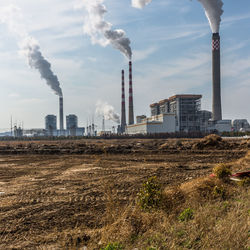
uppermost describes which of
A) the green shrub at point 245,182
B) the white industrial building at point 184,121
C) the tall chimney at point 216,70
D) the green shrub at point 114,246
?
the tall chimney at point 216,70

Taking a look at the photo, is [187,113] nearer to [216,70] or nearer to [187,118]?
[187,118]

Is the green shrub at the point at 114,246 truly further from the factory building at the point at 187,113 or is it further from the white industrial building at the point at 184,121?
the factory building at the point at 187,113

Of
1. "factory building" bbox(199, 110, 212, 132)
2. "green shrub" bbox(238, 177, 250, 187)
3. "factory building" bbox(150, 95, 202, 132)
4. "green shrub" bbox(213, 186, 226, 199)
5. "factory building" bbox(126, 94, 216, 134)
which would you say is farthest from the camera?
"factory building" bbox(150, 95, 202, 132)

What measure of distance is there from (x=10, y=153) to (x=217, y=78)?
57599mm

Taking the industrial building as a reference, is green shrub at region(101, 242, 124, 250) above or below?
below

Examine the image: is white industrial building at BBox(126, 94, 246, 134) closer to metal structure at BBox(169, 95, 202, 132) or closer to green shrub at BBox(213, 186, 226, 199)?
metal structure at BBox(169, 95, 202, 132)

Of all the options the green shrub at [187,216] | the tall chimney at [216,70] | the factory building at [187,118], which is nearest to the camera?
the green shrub at [187,216]

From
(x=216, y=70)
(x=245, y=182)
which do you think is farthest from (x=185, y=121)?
(x=245, y=182)

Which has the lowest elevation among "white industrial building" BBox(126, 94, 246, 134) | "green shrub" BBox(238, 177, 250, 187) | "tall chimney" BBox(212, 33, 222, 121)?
"green shrub" BBox(238, 177, 250, 187)

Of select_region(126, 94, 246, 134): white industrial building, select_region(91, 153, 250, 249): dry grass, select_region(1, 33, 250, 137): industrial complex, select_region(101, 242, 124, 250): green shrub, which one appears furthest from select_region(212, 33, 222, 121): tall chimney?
select_region(101, 242, 124, 250): green shrub

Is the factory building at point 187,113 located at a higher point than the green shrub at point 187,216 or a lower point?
higher

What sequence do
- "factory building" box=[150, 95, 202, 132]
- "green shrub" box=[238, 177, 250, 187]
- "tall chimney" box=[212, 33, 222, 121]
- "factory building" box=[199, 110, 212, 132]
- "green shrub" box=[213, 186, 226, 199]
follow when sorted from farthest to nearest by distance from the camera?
1. "factory building" box=[150, 95, 202, 132]
2. "factory building" box=[199, 110, 212, 132]
3. "tall chimney" box=[212, 33, 222, 121]
4. "green shrub" box=[238, 177, 250, 187]
5. "green shrub" box=[213, 186, 226, 199]

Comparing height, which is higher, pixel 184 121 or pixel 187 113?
pixel 187 113

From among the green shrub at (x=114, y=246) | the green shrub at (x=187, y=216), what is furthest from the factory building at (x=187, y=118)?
the green shrub at (x=114, y=246)
